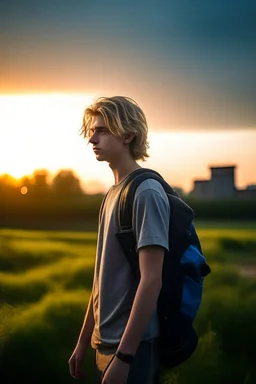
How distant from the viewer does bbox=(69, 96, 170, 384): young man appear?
1.51 m

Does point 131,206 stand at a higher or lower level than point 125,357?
higher

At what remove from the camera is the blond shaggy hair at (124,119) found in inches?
65.3

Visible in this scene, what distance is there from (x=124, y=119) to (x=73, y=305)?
1392 millimetres

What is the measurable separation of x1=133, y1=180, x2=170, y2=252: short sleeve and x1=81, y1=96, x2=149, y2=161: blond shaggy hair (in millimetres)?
178

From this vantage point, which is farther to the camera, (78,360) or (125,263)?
(78,360)

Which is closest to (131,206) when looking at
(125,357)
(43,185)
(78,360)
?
(125,357)

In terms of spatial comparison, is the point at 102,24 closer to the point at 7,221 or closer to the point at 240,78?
the point at 240,78

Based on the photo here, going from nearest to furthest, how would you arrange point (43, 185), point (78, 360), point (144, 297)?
point (144, 297), point (78, 360), point (43, 185)

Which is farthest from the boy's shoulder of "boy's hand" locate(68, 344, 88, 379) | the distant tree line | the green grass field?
the distant tree line

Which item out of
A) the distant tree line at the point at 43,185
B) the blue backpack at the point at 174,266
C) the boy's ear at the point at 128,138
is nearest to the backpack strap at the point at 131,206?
the blue backpack at the point at 174,266

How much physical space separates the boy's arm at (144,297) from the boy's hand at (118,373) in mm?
31

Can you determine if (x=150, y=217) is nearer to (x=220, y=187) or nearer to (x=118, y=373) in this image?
(x=118, y=373)

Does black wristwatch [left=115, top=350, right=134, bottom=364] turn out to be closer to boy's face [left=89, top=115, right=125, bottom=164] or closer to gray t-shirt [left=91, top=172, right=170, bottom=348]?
gray t-shirt [left=91, top=172, right=170, bottom=348]

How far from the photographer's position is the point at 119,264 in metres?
1.61
